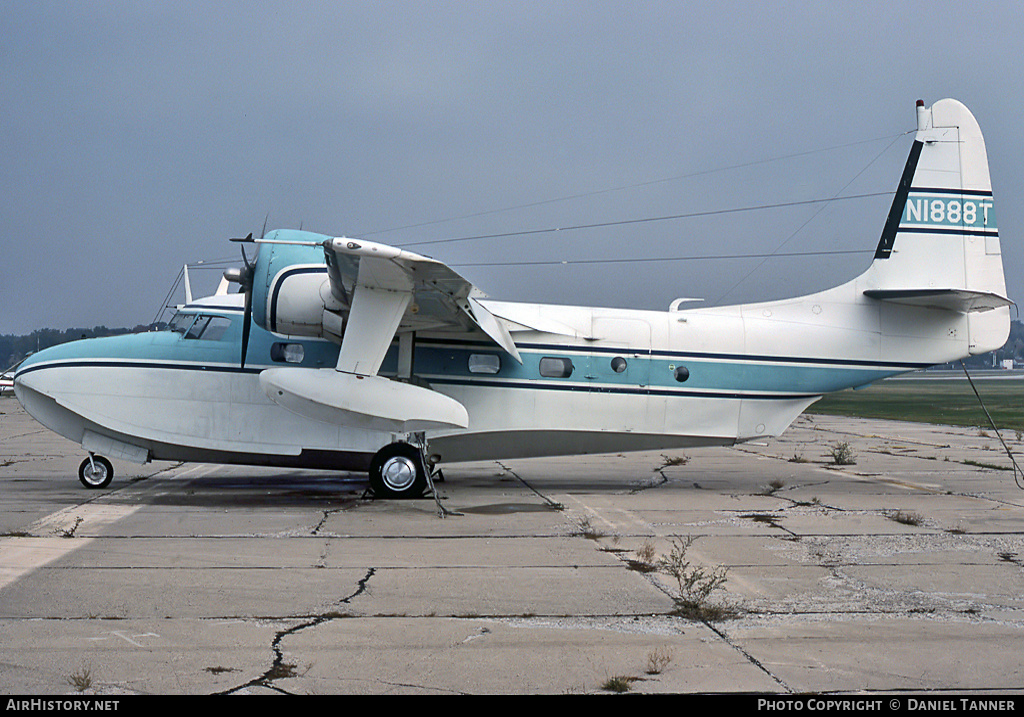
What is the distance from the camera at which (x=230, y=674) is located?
477 cm

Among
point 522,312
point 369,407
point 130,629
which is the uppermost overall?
point 522,312

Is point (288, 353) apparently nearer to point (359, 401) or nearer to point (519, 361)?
point (359, 401)

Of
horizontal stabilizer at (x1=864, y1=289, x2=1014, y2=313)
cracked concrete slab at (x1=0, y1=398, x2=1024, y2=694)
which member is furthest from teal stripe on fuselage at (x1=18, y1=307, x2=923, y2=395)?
Answer: cracked concrete slab at (x1=0, y1=398, x2=1024, y2=694)

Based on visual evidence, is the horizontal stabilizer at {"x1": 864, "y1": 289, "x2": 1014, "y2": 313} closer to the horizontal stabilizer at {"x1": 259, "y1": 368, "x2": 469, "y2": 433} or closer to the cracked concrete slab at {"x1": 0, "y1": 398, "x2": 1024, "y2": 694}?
the cracked concrete slab at {"x1": 0, "y1": 398, "x2": 1024, "y2": 694}

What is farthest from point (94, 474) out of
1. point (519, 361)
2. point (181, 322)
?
point (519, 361)

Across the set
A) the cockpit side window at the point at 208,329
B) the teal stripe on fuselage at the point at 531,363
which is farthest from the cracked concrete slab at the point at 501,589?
the cockpit side window at the point at 208,329

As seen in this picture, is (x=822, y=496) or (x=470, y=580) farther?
(x=822, y=496)

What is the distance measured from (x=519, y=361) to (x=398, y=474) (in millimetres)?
2547

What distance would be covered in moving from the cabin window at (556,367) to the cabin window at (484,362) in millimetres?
710

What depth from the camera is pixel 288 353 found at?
1295 centimetres

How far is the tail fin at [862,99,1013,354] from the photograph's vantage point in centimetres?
1356
